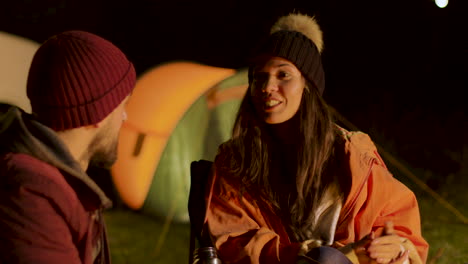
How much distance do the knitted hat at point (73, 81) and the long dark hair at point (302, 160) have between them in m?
0.88

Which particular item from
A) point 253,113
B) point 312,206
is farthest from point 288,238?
point 253,113

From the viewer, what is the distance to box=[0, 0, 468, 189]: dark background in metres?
7.96

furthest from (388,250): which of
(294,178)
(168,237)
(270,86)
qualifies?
(168,237)

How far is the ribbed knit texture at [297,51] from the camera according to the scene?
86.7 inches

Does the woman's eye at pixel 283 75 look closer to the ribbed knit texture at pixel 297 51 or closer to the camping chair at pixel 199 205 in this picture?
the ribbed knit texture at pixel 297 51

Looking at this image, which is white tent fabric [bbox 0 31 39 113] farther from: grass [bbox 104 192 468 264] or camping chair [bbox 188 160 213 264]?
camping chair [bbox 188 160 213 264]

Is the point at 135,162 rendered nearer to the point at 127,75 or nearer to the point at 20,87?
the point at 20,87

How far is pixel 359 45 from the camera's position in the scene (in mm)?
10906

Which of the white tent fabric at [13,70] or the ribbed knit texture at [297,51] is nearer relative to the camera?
the ribbed knit texture at [297,51]

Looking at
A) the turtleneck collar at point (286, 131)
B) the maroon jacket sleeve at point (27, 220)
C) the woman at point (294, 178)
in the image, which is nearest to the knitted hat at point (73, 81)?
the maroon jacket sleeve at point (27, 220)

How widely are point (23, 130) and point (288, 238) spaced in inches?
48.7

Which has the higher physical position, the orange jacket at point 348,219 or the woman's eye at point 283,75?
the woman's eye at point 283,75

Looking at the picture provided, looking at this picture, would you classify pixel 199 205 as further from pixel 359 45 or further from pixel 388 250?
pixel 359 45

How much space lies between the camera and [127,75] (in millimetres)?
1594
